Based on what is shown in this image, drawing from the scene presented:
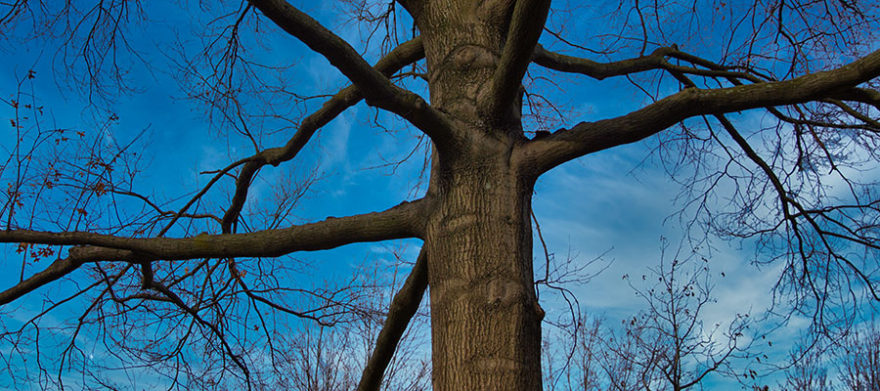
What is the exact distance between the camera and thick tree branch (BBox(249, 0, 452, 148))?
1985 mm

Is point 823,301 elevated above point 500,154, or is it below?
above

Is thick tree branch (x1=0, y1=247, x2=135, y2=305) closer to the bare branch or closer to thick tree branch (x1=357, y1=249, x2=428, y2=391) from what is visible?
the bare branch

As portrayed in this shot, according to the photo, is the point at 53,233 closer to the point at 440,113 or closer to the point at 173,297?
the point at 173,297

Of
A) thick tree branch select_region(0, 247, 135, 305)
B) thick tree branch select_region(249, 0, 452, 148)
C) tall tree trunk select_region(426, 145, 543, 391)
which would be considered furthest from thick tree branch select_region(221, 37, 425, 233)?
thick tree branch select_region(249, 0, 452, 148)

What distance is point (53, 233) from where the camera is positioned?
8.72 ft

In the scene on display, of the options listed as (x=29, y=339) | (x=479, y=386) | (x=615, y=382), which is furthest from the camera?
(x=615, y=382)

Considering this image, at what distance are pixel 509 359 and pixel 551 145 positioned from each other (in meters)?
0.90

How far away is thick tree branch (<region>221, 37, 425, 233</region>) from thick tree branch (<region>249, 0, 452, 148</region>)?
1.64 m

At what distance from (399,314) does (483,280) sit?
706mm

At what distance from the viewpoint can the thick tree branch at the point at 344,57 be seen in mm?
1985

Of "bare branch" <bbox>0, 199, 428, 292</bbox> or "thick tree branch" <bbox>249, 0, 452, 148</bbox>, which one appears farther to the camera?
"bare branch" <bbox>0, 199, 428, 292</bbox>

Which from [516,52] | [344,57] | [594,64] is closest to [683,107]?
[516,52]

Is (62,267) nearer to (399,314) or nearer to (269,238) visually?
(269,238)

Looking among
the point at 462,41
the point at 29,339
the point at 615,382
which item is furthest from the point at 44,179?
the point at 615,382
